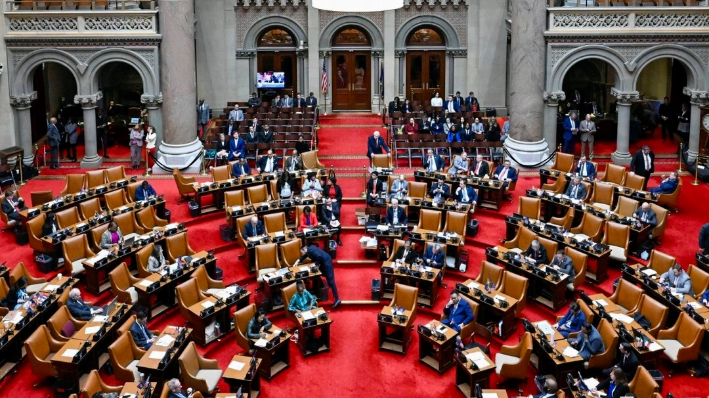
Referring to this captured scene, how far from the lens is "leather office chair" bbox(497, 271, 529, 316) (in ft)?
54.2

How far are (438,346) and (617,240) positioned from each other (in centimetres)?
573

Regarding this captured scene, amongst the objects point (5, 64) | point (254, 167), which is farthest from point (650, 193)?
point (5, 64)

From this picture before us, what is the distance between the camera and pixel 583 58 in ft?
81.8

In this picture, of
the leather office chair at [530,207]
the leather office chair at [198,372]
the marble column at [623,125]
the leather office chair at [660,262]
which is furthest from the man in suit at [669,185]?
the leather office chair at [198,372]

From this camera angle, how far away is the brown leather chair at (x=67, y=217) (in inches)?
751

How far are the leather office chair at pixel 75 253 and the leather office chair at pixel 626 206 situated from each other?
39.5 ft

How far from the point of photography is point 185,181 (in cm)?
2211

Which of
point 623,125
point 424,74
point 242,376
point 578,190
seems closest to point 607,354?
point 242,376

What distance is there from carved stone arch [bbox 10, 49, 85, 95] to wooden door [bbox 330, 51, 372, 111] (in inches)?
404

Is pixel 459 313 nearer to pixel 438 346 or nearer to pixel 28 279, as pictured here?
pixel 438 346

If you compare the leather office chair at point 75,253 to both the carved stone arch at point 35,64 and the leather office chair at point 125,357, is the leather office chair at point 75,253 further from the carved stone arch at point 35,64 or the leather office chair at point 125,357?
the carved stone arch at point 35,64

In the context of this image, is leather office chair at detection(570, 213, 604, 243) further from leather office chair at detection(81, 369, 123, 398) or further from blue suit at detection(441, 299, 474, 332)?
leather office chair at detection(81, 369, 123, 398)

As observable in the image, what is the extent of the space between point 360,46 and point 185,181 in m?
12.3

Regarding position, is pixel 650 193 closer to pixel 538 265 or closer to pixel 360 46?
pixel 538 265
